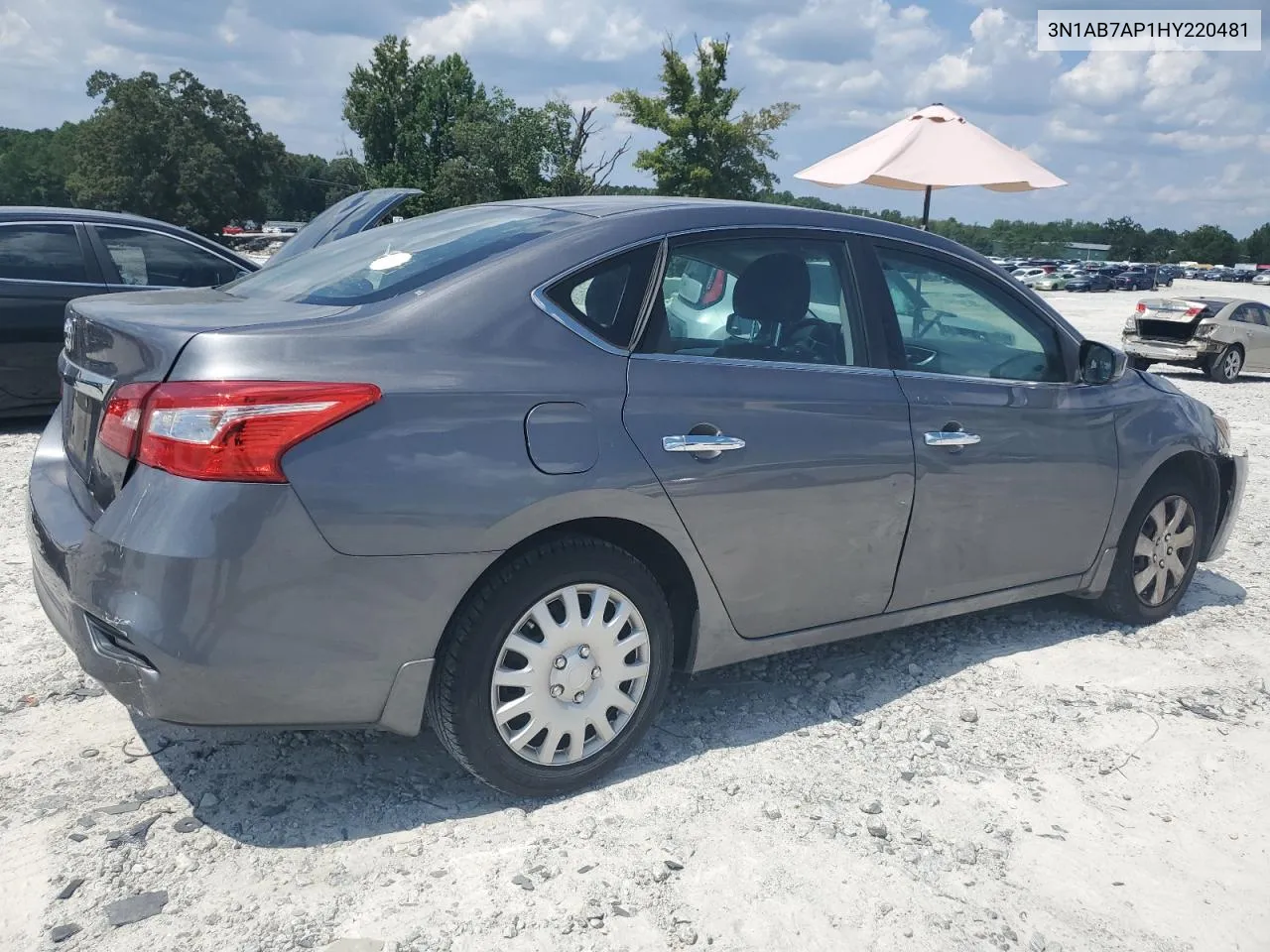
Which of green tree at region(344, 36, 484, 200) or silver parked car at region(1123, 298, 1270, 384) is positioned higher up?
green tree at region(344, 36, 484, 200)

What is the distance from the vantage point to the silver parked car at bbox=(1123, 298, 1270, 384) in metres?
17.5

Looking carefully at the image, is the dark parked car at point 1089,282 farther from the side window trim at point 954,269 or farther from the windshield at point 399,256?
the windshield at point 399,256

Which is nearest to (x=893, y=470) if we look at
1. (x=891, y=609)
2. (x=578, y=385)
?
(x=891, y=609)

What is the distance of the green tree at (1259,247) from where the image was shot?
124 m

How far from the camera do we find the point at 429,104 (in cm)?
6712

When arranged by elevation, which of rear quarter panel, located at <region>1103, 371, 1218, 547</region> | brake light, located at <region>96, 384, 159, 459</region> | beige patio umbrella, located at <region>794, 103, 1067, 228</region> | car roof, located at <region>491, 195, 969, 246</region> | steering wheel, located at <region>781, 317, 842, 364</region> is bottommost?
rear quarter panel, located at <region>1103, 371, 1218, 547</region>

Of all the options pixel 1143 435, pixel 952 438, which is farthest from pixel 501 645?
pixel 1143 435

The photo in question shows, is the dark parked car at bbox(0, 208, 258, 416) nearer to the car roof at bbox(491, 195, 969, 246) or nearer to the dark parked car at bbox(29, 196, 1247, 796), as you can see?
the dark parked car at bbox(29, 196, 1247, 796)

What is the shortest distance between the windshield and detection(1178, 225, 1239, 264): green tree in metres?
135

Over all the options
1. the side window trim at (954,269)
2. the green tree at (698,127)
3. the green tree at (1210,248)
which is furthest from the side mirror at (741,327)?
the green tree at (1210,248)

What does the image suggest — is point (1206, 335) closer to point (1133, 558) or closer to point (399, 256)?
point (1133, 558)

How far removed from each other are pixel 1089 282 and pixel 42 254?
6125 centimetres

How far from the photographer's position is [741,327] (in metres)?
3.40

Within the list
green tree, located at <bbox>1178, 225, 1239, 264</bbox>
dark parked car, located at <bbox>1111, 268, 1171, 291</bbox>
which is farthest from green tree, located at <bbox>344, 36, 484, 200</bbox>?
green tree, located at <bbox>1178, 225, 1239, 264</bbox>
